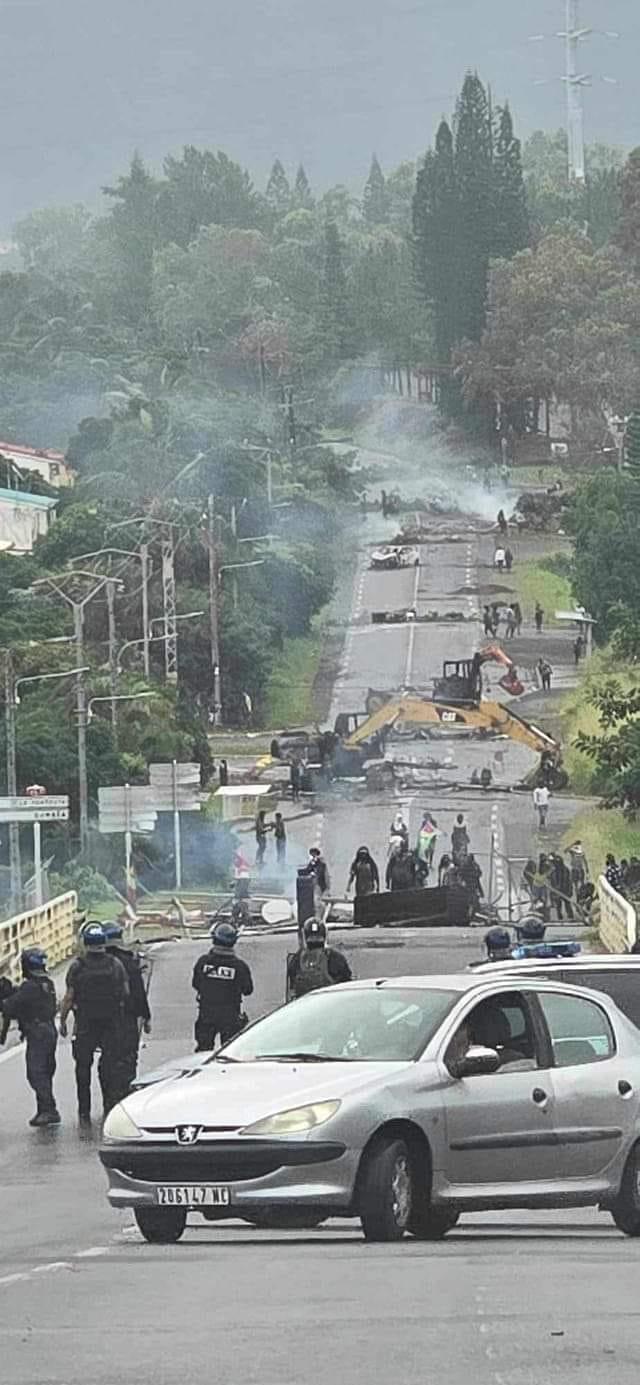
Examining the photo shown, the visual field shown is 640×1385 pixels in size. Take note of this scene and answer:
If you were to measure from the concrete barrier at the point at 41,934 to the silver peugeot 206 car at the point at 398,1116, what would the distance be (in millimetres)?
22513

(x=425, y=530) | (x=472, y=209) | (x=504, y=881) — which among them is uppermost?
(x=472, y=209)

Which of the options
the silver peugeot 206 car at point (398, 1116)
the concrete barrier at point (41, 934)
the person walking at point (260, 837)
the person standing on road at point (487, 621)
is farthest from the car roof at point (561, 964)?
the person standing on road at point (487, 621)

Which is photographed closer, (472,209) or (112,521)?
(112,521)

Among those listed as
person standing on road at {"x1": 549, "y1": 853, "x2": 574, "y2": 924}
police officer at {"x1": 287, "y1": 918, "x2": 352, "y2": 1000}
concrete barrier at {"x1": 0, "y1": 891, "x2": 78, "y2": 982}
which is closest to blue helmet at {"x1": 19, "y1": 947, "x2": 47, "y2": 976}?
police officer at {"x1": 287, "y1": 918, "x2": 352, "y2": 1000}

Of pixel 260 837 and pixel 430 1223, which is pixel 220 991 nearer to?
pixel 430 1223

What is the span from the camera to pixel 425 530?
13325cm

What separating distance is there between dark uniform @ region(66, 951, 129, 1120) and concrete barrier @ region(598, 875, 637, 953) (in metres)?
14.7

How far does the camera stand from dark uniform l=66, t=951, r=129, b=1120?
20594mm

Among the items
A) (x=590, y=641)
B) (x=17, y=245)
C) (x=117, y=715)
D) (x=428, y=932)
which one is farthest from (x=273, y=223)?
(x=428, y=932)

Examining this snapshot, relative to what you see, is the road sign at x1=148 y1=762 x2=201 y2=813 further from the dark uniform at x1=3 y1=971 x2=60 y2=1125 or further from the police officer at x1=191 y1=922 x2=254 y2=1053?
the dark uniform at x1=3 y1=971 x2=60 y2=1125

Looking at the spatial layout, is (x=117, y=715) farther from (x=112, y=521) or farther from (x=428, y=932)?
(x=428, y=932)

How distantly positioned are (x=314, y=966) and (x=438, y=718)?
83.6m

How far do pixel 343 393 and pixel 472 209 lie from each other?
1261 centimetres

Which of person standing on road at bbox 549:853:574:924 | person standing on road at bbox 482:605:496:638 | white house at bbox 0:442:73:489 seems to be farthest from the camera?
white house at bbox 0:442:73:489
